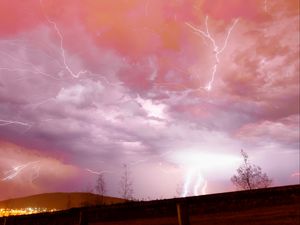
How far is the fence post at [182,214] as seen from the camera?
229 inches

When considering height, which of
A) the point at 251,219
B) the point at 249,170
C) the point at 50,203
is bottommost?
the point at 251,219

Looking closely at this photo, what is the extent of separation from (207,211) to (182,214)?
901mm

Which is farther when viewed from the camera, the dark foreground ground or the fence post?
the fence post

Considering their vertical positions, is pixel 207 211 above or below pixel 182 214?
above

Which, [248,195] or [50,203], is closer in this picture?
[248,195]

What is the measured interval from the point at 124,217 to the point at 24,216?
10.8ft

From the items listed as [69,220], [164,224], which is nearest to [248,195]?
[164,224]

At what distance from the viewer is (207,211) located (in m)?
6.50

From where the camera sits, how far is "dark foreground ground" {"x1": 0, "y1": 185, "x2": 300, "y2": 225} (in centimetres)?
548

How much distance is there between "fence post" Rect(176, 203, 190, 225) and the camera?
19.1ft

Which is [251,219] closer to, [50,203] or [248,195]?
[248,195]

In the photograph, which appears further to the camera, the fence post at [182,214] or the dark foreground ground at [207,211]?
the fence post at [182,214]

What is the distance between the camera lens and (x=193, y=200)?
5.81 m

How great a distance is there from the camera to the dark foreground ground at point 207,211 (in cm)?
548
